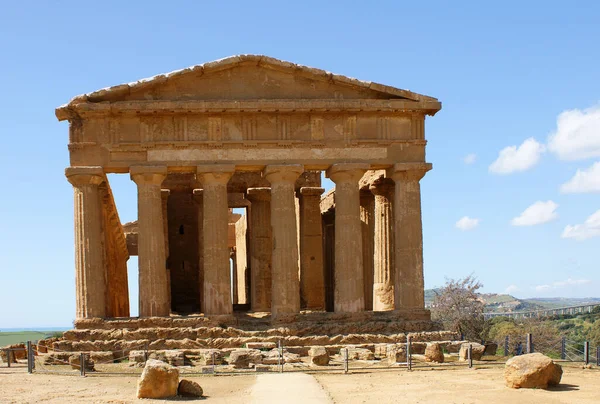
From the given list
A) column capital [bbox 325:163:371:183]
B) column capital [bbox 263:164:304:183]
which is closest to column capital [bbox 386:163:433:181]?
column capital [bbox 325:163:371:183]

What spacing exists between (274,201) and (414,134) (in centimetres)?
553

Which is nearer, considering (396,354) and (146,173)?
(396,354)

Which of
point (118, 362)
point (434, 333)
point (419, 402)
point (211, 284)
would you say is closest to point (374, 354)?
point (434, 333)

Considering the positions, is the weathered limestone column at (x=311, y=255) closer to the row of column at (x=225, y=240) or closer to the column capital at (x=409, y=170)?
the row of column at (x=225, y=240)

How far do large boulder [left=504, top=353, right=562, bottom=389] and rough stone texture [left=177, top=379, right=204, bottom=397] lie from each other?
7.38m

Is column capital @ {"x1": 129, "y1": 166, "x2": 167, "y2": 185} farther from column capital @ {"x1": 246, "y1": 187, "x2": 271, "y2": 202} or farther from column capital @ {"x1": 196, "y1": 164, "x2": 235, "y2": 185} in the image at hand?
column capital @ {"x1": 246, "y1": 187, "x2": 271, "y2": 202}

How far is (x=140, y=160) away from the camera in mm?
32594

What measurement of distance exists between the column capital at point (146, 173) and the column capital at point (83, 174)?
1.09 metres

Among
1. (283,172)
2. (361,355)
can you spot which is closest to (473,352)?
(361,355)

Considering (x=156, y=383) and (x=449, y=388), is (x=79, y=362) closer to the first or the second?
(x=156, y=383)

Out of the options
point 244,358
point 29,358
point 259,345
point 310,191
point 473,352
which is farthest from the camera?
point 310,191

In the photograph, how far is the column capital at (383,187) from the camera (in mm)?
36094

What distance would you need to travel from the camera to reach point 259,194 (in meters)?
39.8

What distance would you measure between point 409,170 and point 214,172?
682cm
